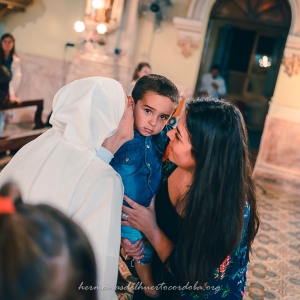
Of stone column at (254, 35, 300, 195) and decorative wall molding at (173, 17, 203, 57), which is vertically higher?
decorative wall molding at (173, 17, 203, 57)

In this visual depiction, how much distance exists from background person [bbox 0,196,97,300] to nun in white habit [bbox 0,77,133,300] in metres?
0.51

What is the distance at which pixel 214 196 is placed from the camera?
1.44 metres

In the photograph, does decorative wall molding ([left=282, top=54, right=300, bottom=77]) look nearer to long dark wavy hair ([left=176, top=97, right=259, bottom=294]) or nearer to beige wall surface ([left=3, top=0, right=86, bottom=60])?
beige wall surface ([left=3, top=0, right=86, bottom=60])

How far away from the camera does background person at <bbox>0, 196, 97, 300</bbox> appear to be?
44cm

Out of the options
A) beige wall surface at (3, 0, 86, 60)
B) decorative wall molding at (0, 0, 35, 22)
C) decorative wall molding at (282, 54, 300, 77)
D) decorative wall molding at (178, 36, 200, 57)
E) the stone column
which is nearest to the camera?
decorative wall molding at (282, 54, 300, 77)

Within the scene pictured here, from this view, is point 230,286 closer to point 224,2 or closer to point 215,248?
point 215,248

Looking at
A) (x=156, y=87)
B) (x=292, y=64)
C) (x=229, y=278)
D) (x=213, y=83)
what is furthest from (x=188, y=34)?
(x=229, y=278)

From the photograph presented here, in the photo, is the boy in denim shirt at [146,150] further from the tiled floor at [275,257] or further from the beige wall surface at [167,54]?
the beige wall surface at [167,54]

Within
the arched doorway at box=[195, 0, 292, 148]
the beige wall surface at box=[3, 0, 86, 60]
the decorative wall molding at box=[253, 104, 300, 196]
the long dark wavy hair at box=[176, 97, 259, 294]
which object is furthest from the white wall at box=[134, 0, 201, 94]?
the long dark wavy hair at box=[176, 97, 259, 294]

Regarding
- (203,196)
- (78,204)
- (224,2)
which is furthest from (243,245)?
(224,2)

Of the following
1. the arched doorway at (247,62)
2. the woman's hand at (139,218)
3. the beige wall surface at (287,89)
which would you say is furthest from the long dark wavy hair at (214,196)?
the arched doorway at (247,62)

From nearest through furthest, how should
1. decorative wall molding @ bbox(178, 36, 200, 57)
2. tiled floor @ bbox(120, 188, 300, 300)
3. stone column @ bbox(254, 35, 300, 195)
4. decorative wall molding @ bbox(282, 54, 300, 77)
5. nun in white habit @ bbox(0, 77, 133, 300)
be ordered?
1. nun in white habit @ bbox(0, 77, 133, 300)
2. tiled floor @ bbox(120, 188, 300, 300)
3. decorative wall molding @ bbox(282, 54, 300, 77)
4. stone column @ bbox(254, 35, 300, 195)
5. decorative wall molding @ bbox(178, 36, 200, 57)

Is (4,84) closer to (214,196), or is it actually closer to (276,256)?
(276,256)

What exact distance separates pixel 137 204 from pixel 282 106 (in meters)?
5.66
